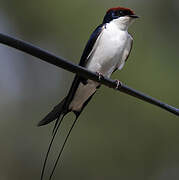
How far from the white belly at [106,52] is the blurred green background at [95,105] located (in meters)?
1.67

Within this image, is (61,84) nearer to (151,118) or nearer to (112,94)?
(112,94)

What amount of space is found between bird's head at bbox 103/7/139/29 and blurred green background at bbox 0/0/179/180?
5.24 ft

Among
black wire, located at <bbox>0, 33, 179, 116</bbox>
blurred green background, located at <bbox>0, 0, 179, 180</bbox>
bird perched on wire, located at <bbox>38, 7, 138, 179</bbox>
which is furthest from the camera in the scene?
blurred green background, located at <bbox>0, 0, 179, 180</bbox>

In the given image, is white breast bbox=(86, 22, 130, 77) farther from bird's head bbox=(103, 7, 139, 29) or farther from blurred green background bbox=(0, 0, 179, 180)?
blurred green background bbox=(0, 0, 179, 180)

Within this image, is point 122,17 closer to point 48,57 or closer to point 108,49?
point 108,49

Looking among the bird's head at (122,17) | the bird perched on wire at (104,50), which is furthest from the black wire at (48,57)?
the bird's head at (122,17)

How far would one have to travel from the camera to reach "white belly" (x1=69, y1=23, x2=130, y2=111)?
2898 mm

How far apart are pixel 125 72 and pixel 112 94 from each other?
278mm

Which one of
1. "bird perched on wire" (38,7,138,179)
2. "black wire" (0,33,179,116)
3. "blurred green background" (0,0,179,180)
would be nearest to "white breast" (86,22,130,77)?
"bird perched on wire" (38,7,138,179)

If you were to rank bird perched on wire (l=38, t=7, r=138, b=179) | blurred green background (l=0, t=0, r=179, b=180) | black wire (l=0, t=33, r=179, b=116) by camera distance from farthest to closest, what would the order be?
blurred green background (l=0, t=0, r=179, b=180) → bird perched on wire (l=38, t=7, r=138, b=179) → black wire (l=0, t=33, r=179, b=116)

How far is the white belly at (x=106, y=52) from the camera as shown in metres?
2.90

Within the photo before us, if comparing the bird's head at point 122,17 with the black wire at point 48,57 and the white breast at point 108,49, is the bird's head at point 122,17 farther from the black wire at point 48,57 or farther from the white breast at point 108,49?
the black wire at point 48,57

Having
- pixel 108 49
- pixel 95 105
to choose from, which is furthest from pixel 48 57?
pixel 95 105

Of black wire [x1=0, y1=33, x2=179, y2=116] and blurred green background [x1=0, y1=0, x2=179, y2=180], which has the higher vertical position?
black wire [x1=0, y1=33, x2=179, y2=116]
